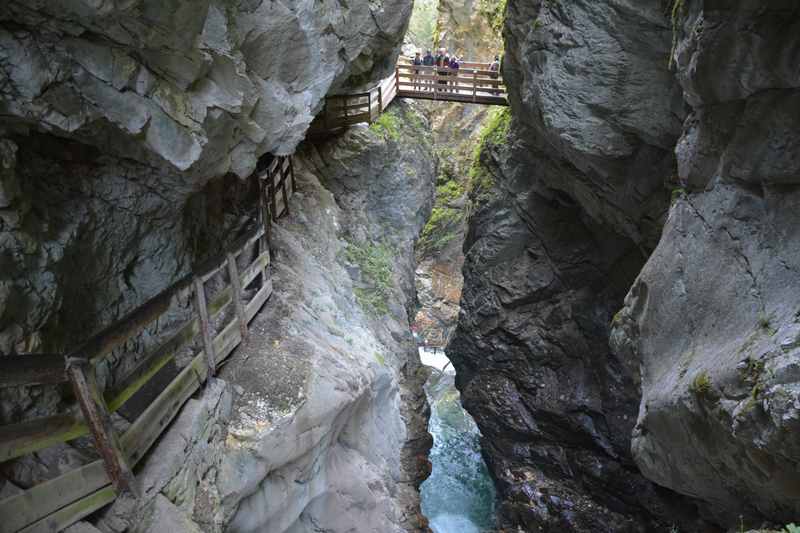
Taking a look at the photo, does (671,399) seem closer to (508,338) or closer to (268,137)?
(268,137)

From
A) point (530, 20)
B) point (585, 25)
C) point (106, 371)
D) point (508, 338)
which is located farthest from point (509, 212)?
point (106, 371)

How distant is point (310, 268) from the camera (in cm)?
962

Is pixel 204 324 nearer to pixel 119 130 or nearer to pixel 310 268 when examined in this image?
pixel 119 130

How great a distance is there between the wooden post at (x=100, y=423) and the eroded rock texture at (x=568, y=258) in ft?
23.1

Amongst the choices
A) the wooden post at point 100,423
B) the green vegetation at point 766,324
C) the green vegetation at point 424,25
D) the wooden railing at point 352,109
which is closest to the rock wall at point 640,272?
the green vegetation at point 766,324

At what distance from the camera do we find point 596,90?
8555 millimetres

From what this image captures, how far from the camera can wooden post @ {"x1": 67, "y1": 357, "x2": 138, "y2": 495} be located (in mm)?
3658

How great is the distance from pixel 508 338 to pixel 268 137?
33.4 ft

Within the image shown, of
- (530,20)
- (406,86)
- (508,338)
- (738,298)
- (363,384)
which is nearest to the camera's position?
(738,298)

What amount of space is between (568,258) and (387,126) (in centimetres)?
617

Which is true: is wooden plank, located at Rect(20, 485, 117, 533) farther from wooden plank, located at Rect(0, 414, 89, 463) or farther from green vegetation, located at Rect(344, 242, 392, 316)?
green vegetation, located at Rect(344, 242, 392, 316)

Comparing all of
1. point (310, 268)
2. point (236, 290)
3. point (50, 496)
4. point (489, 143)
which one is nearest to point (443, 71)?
point (489, 143)

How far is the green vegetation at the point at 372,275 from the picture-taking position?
36.8 feet

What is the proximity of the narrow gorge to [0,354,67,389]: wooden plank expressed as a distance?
0.06 feet
